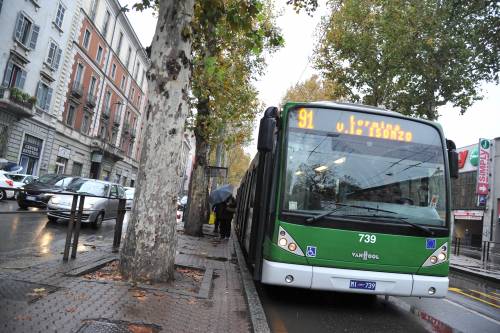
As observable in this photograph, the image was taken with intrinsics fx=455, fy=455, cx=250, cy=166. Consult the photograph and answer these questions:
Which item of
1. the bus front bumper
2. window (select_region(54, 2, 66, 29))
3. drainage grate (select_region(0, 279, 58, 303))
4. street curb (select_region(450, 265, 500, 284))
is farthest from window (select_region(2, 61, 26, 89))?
the bus front bumper

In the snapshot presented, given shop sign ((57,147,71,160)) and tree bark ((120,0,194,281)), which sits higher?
shop sign ((57,147,71,160))

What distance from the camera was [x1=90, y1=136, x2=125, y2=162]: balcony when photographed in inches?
1670

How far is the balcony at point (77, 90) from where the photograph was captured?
36.2m

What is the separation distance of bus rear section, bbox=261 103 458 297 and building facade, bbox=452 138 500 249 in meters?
22.5

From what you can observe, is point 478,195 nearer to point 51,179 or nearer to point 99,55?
point 51,179

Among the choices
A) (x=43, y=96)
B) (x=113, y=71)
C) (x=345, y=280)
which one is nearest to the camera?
(x=345, y=280)

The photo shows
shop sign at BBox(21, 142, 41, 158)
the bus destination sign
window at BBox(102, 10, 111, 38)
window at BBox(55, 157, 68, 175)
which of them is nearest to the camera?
the bus destination sign

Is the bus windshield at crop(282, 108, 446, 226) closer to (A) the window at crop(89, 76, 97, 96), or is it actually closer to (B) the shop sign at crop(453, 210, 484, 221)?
(B) the shop sign at crop(453, 210, 484, 221)

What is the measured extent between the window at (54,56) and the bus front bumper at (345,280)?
99.8ft

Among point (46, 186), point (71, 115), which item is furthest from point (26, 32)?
point (46, 186)

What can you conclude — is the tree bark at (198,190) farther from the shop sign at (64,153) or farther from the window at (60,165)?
the window at (60,165)

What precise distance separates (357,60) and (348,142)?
1949 cm

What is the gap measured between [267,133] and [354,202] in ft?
5.07

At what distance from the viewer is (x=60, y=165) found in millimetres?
36188
